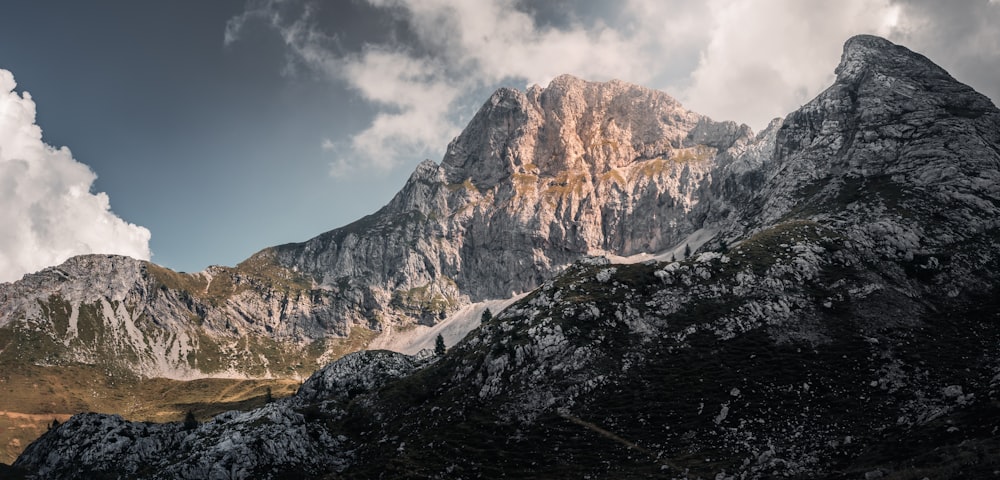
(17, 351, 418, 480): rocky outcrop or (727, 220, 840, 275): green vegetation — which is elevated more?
(727, 220, 840, 275): green vegetation

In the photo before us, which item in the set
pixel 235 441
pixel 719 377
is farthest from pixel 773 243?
pixel 235 441

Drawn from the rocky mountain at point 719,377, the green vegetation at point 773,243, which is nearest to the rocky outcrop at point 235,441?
the rocky mountain at point 719,377

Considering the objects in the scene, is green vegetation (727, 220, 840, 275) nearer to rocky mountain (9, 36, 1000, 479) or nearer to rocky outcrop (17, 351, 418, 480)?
rocky mountain (9, 36, 1000, 479)

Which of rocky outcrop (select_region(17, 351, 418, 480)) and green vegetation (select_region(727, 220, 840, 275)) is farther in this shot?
green vegetation (select_region(727, 220, 840, 275))

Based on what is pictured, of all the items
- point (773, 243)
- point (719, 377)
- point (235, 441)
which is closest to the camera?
point (719, 377)

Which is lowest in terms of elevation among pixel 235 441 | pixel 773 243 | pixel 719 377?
pixel 719 377

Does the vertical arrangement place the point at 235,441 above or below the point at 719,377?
above

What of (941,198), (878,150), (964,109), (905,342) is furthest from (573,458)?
(964,109)

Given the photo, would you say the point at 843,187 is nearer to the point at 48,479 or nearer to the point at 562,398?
the point at 562,398

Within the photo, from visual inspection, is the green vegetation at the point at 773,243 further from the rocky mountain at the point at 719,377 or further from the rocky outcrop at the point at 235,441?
the rocky outcrop at the point at 235,441

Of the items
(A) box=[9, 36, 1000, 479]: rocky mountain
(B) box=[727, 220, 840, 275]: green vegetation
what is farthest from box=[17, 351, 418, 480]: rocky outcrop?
(B) box=[727, 220, 840, 275]: green vegetation

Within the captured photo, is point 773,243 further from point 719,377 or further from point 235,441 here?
point 235,441

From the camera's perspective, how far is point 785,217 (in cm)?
16338

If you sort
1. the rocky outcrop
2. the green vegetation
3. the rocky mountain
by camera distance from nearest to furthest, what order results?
the rocky mountain < the rocky outcrop < the green vegetation
